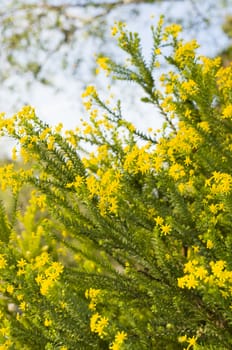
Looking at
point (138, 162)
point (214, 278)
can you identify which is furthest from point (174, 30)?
point (214, 278)

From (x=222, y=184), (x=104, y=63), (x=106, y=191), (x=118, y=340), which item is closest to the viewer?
(x=118, y=340)

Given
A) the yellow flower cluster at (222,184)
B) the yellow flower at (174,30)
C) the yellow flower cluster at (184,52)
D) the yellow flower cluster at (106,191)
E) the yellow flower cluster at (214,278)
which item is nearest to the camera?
the yellow flower cluster at (214,278)

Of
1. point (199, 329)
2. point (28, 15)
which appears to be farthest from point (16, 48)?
point (199, 329)

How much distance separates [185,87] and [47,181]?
0.78 m

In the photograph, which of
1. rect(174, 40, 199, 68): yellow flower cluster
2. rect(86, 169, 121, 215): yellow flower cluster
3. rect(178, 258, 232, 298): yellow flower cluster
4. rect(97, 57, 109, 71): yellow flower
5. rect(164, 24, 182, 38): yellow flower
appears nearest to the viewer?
rect(178, 258, 232, 298): yellow flower cluster

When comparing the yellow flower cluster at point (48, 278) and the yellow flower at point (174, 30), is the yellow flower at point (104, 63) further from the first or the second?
the yellow flower cluster at point (48, 278)

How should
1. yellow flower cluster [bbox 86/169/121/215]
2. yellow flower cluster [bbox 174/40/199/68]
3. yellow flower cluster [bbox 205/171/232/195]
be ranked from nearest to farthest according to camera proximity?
yellow flower cluster [bbox 205/171/232/195]
yellow flower cluster [bbox 86/169/121/215]
yellow flower cluster [bbox 174/40/199/68]

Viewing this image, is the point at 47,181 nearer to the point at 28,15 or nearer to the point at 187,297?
the point at 187,297

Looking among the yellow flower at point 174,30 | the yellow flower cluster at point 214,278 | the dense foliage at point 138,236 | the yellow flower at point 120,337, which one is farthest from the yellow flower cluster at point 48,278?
the yellow flower at point 174,30

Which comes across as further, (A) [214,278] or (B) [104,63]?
(B) [104,63]

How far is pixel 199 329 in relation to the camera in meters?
2.04

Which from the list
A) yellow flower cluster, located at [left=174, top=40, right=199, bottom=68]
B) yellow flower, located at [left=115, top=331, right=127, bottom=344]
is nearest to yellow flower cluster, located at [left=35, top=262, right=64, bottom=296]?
yellow flower, located at [left=115, top=331, right=127, bottom=344]

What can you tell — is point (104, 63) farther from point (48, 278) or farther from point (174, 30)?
point (48, 278)

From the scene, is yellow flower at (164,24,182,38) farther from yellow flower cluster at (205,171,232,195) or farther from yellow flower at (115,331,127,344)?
yellow flower at (115,331,127,344)
